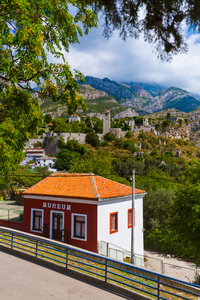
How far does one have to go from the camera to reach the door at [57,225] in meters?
17.6

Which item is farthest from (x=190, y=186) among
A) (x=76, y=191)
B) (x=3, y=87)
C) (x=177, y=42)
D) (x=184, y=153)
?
(x=184, y=153)

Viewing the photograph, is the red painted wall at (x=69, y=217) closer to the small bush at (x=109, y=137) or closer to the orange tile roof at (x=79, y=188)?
the orange tile roof at (x=79, y=188)

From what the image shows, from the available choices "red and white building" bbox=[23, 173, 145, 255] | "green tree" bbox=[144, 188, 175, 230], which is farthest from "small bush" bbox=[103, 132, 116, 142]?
"red and white building" bbox=[23, 173, 145, 255]

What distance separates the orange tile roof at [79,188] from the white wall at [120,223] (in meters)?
0.74

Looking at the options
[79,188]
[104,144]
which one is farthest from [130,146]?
[79,188]

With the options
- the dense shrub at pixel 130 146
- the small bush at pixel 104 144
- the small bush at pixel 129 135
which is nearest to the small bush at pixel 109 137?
the small bush at pixel 104 144

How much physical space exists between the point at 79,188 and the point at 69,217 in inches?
94.3

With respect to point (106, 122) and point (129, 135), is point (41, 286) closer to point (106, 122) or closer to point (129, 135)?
point (129, 135)

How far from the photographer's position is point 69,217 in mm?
17453

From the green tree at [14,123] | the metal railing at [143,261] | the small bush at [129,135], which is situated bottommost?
A: the metal railing at [143,261]

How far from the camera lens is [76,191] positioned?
18.2 metres

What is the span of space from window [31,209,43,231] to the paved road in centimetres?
964

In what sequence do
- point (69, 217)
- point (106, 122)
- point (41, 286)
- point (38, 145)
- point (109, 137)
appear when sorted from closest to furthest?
point (41, 286)
point (69, 217)
point (38, 145)
point (109, 137)
point (106, 122)

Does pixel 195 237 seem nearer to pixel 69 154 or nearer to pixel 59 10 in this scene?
pixel 59 10
